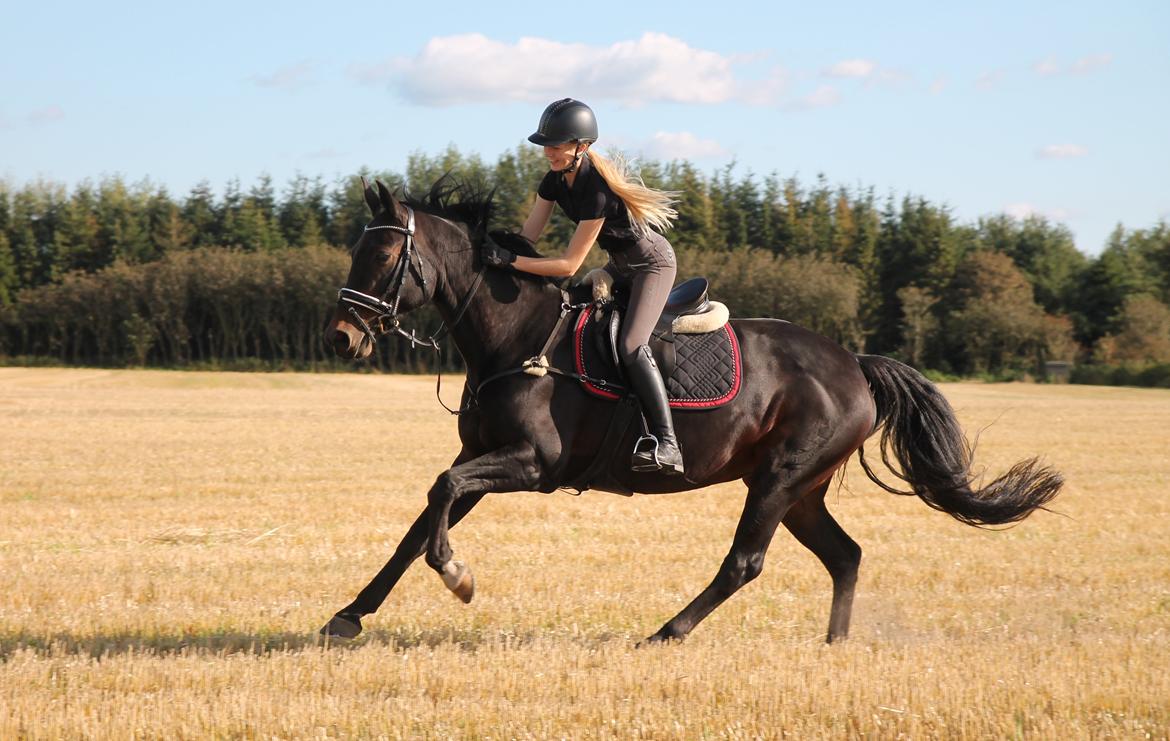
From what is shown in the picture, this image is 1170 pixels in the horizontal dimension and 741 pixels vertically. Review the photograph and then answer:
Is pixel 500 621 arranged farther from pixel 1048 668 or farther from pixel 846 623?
pixel 1048 668

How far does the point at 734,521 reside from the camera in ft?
48.3

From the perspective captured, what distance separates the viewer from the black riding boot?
24.7 ft

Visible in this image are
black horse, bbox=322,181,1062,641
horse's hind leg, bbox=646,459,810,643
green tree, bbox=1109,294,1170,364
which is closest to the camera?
black horse, bbox=322,181,1062,641

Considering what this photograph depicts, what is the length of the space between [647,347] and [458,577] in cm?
178

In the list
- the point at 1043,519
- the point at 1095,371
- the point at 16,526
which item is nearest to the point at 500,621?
the point at 16,526

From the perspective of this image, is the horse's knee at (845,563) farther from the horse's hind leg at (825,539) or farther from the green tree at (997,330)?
the green tree at (997,330)

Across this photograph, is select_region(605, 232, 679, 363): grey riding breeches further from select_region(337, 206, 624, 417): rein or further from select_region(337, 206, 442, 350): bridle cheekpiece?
select_region(337, 206, 442, 350): bridle cheekpiece

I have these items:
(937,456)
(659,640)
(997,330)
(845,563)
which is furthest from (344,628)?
(997,330)

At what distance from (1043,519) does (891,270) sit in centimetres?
8307

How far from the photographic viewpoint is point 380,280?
719 centimetres

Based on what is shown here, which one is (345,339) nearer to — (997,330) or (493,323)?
(493,323)

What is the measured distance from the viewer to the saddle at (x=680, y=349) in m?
7.67

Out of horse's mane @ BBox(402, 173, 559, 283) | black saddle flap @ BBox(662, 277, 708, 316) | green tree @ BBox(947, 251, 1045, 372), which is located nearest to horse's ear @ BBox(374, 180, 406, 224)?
horse's mane @ BBox(402, 173, 559, 283)

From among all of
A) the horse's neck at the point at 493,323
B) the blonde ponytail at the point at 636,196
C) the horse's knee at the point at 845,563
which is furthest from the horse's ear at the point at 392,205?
the horse's knee at the point at 845,563
